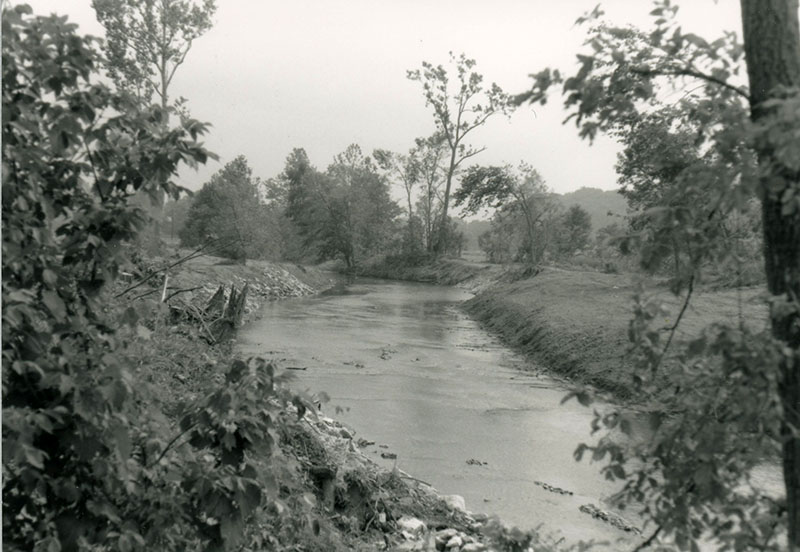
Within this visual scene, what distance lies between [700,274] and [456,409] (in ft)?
34.3

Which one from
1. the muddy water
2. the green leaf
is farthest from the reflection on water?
the green leaf

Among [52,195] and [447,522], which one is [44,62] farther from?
[447,522]

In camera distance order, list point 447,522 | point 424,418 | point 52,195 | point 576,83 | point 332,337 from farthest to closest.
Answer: point 332,337
point 424,418
point 447,522
point 52,195
point 576,83

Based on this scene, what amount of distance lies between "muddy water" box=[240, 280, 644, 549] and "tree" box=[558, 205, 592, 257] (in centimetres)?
3335

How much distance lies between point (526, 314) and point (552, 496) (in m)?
16.2

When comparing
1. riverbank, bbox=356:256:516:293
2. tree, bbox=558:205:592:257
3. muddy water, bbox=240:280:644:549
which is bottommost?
muddy water, bbox=240:280:644:549

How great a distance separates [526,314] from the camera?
81.5ft

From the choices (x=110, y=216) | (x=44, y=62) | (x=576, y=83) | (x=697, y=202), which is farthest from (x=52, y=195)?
(x=697, y=202)

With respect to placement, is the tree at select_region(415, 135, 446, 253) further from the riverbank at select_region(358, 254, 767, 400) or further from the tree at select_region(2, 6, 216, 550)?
the tree at select_region(2, 6, 216, 550)

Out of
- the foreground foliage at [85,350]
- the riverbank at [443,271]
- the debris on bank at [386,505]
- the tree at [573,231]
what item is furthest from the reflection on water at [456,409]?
the tree at [573,231]

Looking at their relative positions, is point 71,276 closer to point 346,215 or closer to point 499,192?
point 499,192

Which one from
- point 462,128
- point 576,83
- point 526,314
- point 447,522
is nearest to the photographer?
point 576,83

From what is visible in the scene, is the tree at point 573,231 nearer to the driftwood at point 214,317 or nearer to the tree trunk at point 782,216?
the driftwood at point 214,317

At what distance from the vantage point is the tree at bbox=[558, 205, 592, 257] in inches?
2286
